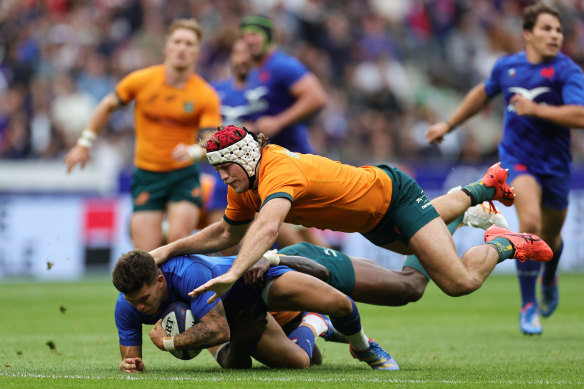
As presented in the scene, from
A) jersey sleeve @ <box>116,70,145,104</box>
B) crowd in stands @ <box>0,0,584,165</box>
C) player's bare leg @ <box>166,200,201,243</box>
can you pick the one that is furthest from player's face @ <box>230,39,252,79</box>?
crowd in stands @ <box>0,0,584,165</box>

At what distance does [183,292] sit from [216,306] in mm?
297

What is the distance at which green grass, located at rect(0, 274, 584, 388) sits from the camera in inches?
230

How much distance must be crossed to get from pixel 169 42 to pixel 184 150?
134 cm

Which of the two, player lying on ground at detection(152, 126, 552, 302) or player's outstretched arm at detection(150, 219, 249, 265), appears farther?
player's outstretched arm at detection(150, 219, 249, 265)

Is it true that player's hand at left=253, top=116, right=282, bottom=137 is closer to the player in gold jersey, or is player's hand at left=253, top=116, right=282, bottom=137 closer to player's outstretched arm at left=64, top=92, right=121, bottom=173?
the player in gold jersey

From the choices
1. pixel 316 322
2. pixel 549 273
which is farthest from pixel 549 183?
pixel 316 322

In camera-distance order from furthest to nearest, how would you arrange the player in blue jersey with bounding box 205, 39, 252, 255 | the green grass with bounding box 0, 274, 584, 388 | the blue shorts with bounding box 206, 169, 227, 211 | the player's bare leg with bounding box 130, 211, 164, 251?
the blue shorts with bounding box 206, 169, 227, 211, the player in blue jersey with bounding box 205, 39, 252, 255, the player's bare leg with bounding box 130, 211, 164, 251, the green grass with bounding box 0, 274, 584, 388

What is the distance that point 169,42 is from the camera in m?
10.3

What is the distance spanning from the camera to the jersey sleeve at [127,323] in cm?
631

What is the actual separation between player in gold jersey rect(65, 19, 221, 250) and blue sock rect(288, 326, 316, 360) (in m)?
3.50

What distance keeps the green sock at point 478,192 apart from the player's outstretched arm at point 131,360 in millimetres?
2879

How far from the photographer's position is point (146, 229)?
33.5ft

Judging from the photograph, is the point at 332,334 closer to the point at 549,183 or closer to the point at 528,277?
Answer: the point at 528,277

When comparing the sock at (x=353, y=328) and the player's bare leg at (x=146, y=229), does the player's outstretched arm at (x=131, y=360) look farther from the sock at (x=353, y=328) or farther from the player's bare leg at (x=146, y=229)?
the player's bare leg at (x=146, y=229)
